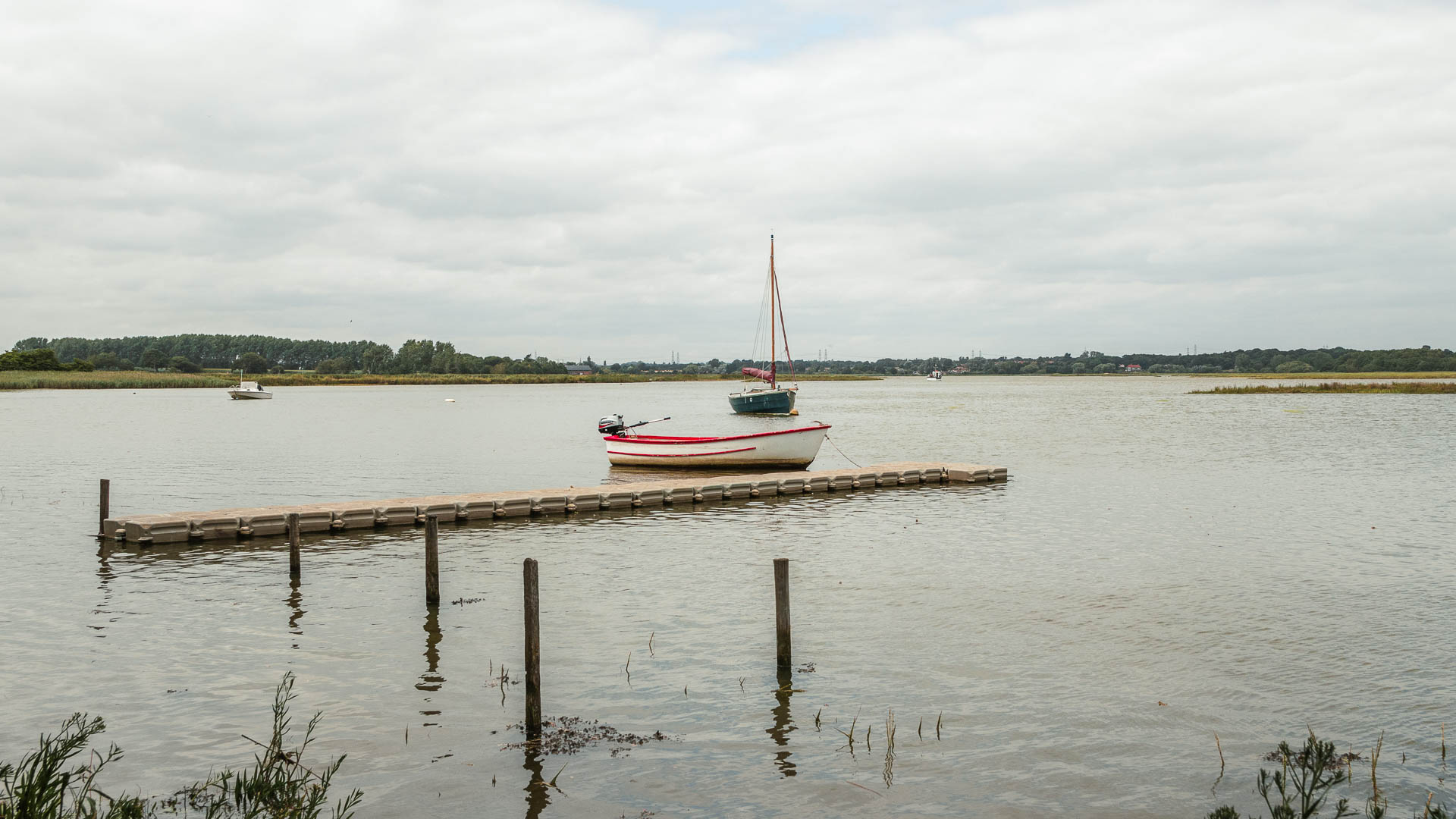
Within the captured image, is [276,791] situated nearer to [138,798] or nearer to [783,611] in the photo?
[138,798]

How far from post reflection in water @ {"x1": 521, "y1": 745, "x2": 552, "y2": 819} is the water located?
0.10 ft

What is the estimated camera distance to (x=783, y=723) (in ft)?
36.3

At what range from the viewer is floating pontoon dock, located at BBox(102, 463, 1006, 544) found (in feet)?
71.2

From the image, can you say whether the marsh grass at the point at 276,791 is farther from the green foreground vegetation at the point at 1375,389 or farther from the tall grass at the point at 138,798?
the green foreground vegetation at the point at 1375,389

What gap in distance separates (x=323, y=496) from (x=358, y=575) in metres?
14.0

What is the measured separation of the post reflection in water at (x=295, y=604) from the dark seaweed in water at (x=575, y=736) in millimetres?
4989

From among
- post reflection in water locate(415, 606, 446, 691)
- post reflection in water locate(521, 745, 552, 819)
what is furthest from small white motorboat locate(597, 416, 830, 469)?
post reflection in water locate(521, 745, 552, 819)

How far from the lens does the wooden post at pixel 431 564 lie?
639 inches

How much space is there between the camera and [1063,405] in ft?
363

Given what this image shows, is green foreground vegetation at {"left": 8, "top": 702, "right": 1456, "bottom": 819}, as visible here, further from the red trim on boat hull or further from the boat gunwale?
→ the boat gunwale

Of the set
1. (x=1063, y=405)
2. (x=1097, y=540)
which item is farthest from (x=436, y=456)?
(x=1063, y=405)

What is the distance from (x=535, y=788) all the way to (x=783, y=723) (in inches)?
113

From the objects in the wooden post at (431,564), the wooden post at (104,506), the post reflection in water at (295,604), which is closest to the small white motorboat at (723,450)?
the wooden post at (104,506)

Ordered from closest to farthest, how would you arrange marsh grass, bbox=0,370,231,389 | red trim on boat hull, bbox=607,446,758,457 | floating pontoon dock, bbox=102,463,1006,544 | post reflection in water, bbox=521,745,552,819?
post reflection in water, bbox=521,745,552,819 → floating pontoon dock, bbox=102,463,1006,544 → red trim on boat hull, bbox=607,446,758,457 → marsh grass, bbox=0,370,231,389
